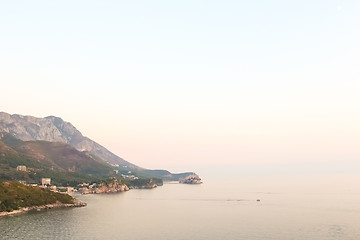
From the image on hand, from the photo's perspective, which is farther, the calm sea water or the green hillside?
the green hillside

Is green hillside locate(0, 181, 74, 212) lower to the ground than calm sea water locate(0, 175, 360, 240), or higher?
higher

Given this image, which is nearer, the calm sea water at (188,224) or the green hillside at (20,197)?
the calm sea water at (188,224)

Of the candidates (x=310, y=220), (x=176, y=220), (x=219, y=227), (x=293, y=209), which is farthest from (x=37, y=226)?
(x=293, y=209)

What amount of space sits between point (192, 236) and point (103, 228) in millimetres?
41370

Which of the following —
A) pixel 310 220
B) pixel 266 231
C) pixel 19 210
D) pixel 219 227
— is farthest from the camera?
pixel 19 210

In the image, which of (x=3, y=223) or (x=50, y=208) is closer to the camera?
(x=3, y=223)

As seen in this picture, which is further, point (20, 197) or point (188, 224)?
point (20, 197)

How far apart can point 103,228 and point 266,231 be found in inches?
2720

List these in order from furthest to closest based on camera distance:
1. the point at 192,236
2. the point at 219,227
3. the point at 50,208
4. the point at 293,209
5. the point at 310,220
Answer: the point at 293,209 < the point at 50,208 < the point at 310,220 < the point at 219,227 < the point at 192,236

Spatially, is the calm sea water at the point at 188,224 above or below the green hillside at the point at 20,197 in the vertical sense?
below

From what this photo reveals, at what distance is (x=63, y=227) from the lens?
135 m

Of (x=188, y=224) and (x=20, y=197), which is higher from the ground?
(x=20, y=197)

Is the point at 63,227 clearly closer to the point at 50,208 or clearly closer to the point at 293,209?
the point at 50,208

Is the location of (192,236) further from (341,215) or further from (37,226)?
(341,215)
